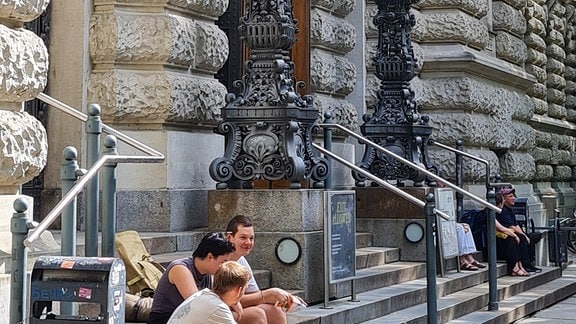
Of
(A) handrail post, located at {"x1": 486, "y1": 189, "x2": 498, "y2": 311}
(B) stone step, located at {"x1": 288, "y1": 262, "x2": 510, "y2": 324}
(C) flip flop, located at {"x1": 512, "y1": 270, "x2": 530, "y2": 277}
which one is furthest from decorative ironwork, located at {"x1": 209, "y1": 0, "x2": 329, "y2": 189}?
(C) flip flop, located at {"x1": 512, "y1": 270, "x2": 530, "y2": 277}

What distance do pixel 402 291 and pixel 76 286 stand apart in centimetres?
598

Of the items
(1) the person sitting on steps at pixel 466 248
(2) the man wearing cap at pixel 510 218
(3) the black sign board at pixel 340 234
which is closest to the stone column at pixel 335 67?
(1) the person sitting on steps at pixel 466 248

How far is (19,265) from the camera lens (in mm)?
5688

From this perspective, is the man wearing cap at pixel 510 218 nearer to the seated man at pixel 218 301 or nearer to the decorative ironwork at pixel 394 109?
the decorative ironwork at pixel 394 109

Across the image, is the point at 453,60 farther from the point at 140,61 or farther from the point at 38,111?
the point at 38,111

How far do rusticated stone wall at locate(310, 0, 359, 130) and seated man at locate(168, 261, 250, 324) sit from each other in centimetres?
735

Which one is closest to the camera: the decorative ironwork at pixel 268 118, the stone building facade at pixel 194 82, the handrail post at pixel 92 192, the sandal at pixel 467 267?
the handrail post at pixel 92 192

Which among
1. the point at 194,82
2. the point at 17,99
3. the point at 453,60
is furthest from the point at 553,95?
the point at 17,99

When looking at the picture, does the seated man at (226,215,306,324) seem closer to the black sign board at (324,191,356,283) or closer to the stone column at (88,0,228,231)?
the black sign board at (324,191,356,283)

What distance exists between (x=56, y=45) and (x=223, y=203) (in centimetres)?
210

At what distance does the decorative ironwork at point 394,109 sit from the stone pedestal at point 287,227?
12.6 ft

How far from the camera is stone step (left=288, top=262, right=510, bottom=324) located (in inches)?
364

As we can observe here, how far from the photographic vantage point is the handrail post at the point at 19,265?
568cm

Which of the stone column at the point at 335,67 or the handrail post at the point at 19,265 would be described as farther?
the stone column at the point at 335,67
